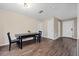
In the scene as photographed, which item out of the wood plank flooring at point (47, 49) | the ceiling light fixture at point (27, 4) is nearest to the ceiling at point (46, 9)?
the ceiling light fixture at point (27, 4)

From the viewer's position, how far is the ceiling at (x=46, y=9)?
5.98 ft

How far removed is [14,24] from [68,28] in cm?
101

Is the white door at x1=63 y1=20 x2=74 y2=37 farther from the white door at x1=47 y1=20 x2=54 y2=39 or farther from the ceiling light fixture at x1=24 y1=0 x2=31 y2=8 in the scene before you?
the ceiling light fixture at x1=24 y1=0 x2=31 y2=8

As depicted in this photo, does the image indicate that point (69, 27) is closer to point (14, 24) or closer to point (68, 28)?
point (68, 28)

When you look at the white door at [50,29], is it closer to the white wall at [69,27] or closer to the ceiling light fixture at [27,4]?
the white wall at [69,27]

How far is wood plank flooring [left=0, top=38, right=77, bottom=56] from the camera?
1829 millimetres

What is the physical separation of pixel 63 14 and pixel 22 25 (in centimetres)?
79

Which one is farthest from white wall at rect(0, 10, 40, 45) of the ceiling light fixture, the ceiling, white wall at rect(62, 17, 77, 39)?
white wall at rect(62, 17, 77, 39)

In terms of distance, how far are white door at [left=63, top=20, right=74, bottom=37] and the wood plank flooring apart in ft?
0.33

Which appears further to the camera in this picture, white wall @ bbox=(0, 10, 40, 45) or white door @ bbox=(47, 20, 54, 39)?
white door @ bbox=(47, 20, 54, 39)

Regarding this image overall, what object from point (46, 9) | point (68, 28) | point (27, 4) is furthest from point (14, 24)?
point (68, 28)

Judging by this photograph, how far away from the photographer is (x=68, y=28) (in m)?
1.93

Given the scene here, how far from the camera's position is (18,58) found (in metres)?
1.85

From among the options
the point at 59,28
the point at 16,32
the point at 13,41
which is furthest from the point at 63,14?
the point at 13,41
